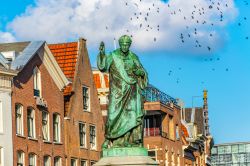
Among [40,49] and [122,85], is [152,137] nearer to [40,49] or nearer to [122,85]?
[40,49]

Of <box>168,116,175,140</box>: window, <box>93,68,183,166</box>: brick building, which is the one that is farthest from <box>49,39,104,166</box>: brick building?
<box>168,116,175,140</box>: window

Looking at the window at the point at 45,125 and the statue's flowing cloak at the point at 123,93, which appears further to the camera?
the window at the point at 45,125

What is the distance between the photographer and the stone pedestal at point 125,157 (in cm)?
2244

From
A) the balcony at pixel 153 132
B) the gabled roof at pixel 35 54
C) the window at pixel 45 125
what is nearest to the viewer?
the gabled roof at pixel 35 54

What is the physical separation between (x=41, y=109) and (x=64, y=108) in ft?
12.8

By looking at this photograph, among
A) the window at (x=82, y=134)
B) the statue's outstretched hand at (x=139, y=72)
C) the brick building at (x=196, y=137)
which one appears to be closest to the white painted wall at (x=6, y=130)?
the window at (x=82, y=134)

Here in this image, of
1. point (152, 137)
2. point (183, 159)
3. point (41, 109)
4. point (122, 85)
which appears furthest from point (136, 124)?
point (183, 159)

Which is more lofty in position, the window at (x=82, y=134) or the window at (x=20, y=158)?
the window at (x=82, y=134)

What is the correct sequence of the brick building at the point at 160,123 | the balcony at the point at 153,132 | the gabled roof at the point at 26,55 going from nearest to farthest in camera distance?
the gabled roof at the point at 26,55 < the brick building at the point at 160,123 < the balcony at the point at 153,132

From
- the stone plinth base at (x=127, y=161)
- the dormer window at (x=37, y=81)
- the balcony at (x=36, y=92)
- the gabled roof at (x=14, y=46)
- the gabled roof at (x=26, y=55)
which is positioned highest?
the gabled roof at (x=14, y=46)

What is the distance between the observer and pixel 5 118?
46.8m

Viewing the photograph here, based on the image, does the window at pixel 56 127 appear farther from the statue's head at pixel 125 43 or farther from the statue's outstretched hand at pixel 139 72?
the statue's outstretched hand at pixel 139 72

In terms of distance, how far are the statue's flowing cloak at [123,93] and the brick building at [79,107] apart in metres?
30.4

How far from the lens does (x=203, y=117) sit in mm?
101312
